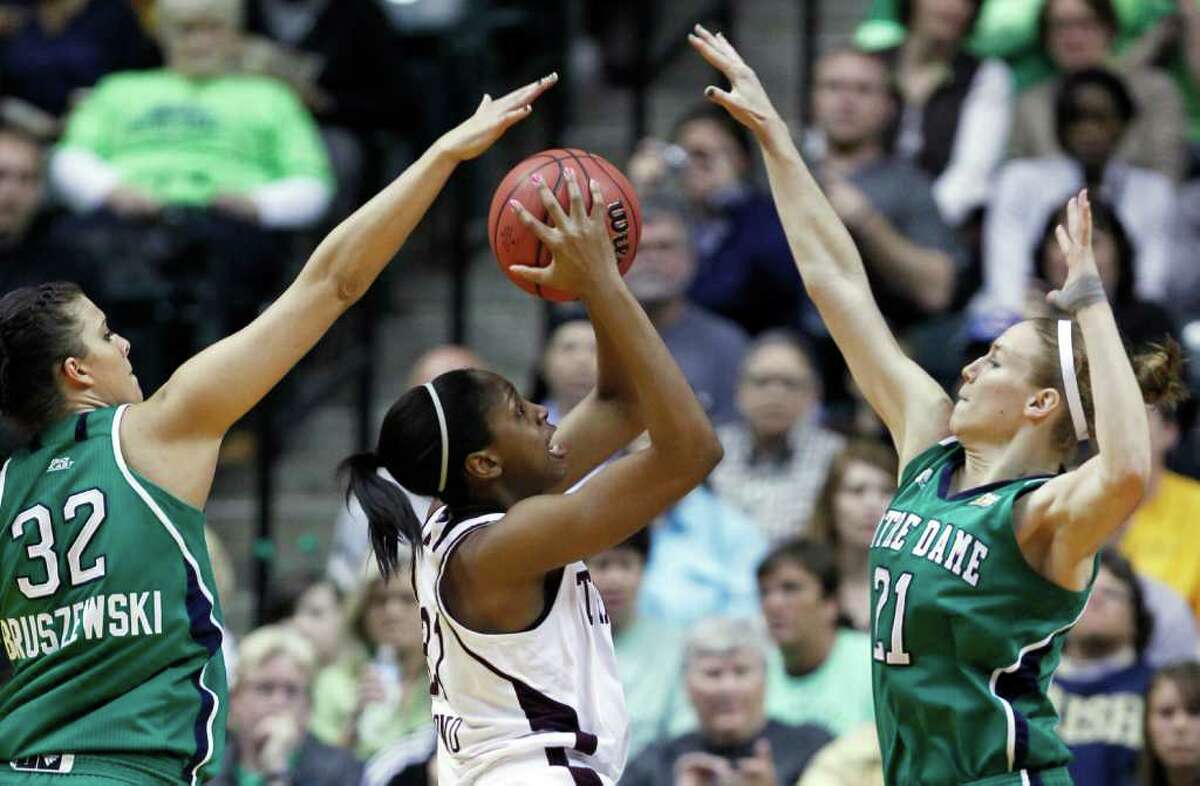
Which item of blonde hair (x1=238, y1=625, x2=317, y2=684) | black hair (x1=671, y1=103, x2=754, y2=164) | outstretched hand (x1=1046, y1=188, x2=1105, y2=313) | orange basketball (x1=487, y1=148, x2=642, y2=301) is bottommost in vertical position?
outstretched hand (x1=1046, y1=188, x2=1105, y2=313)

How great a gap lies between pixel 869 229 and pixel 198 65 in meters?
2.86

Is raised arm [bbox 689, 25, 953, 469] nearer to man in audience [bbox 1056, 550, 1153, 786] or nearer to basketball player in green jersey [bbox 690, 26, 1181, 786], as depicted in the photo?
basketball player in green jersey [bbox 690, 26, 1181, 786]

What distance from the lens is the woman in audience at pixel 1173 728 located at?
7.05 m

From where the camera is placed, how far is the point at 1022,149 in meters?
9.66

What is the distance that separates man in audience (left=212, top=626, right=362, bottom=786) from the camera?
26.3ft

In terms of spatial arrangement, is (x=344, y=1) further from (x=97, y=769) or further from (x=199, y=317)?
(x=97, y=769)

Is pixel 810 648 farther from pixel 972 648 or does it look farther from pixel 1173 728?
pixel 972 648

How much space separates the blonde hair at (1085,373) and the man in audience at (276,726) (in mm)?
3447

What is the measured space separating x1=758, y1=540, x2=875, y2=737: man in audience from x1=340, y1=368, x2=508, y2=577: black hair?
2656mm

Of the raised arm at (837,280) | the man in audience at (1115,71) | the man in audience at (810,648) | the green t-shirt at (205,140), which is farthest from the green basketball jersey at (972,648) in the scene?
the green t-shirt at (205,140)

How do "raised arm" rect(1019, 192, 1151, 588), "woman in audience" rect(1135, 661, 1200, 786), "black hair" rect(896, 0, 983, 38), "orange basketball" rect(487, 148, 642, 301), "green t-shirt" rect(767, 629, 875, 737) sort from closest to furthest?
"raised arm" rect(1019, 192, 1151, 588), "orange basketball" rect(487, 148, 642, 301), "woman in audience" rect(1135, 661, 1200, 786), "green t-shirt" rect(767, 629, 875, 737), "black hair" rect(896, 0, 983, 38)

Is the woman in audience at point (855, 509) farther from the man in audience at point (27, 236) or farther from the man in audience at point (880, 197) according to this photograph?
the man in audience at point (27, 236)

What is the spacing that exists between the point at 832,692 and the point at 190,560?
9.94ft

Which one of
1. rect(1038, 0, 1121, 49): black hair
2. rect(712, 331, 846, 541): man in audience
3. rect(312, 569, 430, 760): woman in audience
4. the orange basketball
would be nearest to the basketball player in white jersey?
the orange basketball
